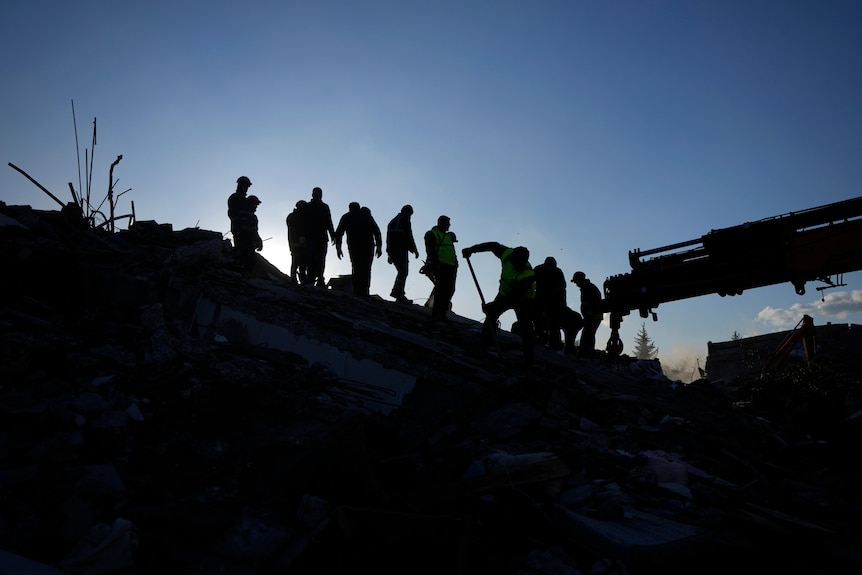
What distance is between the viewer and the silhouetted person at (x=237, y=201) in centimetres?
982

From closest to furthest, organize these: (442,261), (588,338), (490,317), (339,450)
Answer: (339,450)
(490,317)
(442,261)
(588,338)

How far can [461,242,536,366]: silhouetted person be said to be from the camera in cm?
701

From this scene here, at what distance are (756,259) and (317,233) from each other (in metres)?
7.48

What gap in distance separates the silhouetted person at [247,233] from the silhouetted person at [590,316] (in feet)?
20.6

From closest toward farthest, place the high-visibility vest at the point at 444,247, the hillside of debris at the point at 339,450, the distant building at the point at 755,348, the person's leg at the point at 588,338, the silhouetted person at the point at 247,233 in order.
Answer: the hillside of debris at the point at 339,450
the high-visibility vest at the point at 444,247
the silhouetted person at the point at 247,233
the person's leg at the point at 588,338
the distant building at the point at 755,348

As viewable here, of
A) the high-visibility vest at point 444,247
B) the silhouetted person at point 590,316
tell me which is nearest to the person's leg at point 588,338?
the silhouetted person at point 590,316

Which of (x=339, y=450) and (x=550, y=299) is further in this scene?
(x=550, y=299)

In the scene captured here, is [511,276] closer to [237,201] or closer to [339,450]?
[339,450]

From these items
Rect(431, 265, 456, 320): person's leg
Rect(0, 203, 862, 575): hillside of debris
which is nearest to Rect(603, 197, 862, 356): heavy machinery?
Rect(0, 203, 862, 575): hillside of debris

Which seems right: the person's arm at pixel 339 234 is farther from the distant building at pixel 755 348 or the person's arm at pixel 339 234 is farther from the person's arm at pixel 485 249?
the distant building at pixel 755 348

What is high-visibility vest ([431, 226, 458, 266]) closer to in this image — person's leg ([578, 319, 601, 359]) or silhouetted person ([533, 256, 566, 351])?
silhouetted person ([533, 256, 566, 351])

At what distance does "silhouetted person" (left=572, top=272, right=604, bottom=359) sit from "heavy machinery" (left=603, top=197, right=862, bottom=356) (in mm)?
624

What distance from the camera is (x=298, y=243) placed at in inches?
408

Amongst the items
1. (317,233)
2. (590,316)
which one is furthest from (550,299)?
(317,233)
